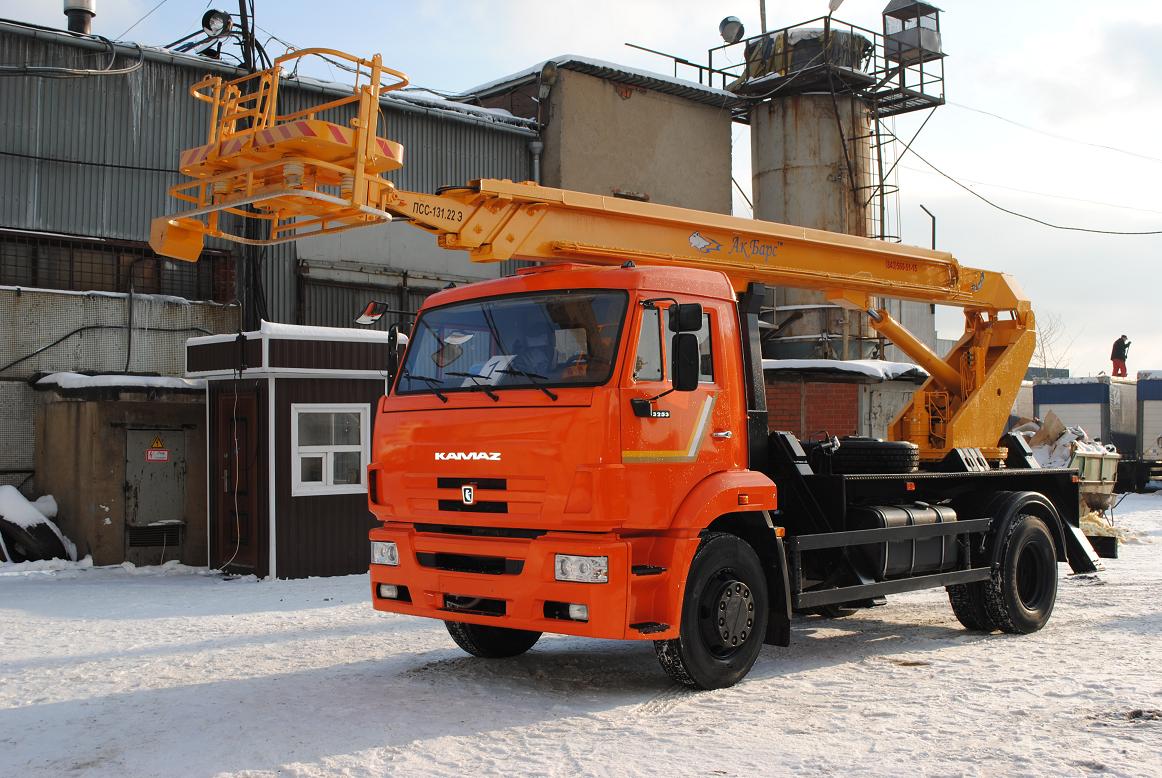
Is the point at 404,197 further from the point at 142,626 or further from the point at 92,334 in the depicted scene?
the point at 92,334

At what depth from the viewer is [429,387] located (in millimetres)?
8273

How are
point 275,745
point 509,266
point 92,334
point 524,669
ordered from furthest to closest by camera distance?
1. point 509,266
2. point 92,334
3. point 524,669
4. point 275,745

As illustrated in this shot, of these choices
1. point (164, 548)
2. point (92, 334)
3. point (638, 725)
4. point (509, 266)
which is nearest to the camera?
point (638, 725)

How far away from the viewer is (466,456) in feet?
25.5

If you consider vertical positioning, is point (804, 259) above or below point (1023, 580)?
above

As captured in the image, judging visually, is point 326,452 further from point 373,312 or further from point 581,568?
point 581,568

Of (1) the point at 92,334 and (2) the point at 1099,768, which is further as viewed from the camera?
(1) the point at 92,334

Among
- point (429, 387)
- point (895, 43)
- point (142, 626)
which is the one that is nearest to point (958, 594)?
point (429, 387)

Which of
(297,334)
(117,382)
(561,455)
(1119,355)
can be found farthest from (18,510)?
(1119,355)

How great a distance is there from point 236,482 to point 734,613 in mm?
8727

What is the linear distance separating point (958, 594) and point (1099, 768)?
4778 millimetres

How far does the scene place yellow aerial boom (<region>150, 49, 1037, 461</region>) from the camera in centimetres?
791

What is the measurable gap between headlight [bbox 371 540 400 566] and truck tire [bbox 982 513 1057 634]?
560 centimetres

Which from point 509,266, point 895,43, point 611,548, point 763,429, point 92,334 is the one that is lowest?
point 611,548
